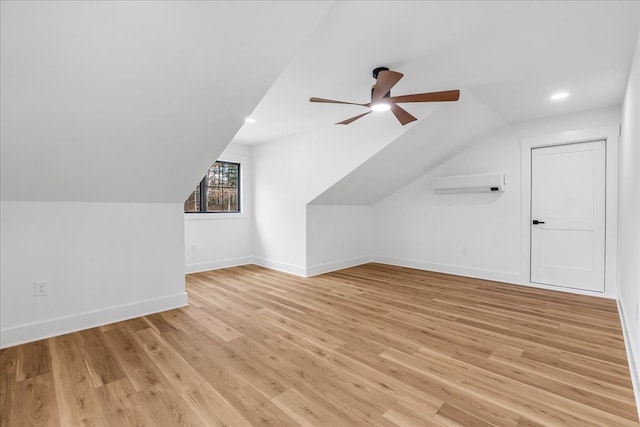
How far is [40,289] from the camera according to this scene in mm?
2596

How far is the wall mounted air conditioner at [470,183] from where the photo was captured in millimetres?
4324

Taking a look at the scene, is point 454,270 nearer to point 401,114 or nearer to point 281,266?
point 281,266

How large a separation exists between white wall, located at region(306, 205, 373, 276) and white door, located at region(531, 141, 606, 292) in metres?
2.71

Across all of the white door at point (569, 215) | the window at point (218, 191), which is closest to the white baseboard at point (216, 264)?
the window at point (218, 191)

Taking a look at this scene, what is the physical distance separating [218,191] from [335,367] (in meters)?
4.20

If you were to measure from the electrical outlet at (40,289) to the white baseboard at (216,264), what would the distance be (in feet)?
6.87

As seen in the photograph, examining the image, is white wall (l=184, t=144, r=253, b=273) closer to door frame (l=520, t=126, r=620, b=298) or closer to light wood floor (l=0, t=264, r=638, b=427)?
light wood floor (l=0, t=264, r=638, b=427)

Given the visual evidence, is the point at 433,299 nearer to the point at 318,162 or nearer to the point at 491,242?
the point at 491,242

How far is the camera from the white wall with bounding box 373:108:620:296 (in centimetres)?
426

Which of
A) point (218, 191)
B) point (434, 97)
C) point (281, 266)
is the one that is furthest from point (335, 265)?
point (434, 97)

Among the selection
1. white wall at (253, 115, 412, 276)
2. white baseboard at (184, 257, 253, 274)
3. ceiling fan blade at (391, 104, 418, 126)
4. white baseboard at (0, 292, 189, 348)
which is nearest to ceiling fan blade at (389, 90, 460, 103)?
ceiling fan blade at (391, 104, 418, 126)

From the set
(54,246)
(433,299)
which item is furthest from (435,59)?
(54,246)

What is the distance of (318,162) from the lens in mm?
4594

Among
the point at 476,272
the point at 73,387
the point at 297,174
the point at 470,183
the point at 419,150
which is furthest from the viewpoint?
the point at 297,174
